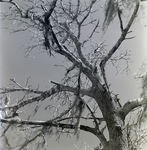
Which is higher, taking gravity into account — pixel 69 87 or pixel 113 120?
pixel 69 87

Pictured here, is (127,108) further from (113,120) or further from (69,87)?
(69,87)

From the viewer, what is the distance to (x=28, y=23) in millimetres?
1530

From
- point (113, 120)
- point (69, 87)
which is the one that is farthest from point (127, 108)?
point (69, 87)

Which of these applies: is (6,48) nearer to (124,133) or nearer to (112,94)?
(112,94)

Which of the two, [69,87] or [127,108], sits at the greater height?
[69,87]

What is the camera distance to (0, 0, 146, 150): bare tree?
4.48 ft

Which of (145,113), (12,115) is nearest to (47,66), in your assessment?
(12,115)

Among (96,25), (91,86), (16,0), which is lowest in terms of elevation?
(91,86)

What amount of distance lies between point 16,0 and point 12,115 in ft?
2.11

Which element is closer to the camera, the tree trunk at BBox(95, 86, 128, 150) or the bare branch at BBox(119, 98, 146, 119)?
the tree trunk at BBox(95, 86, 128, 150)

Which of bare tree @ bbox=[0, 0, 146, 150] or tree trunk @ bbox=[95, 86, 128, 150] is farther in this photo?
bare tree @ bbox=[0, 0, 146, 150]

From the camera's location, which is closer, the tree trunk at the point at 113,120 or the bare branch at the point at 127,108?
the tree trunk at the point at 113,120

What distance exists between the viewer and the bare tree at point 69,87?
1.37 metres

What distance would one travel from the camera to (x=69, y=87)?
1.44 meters
